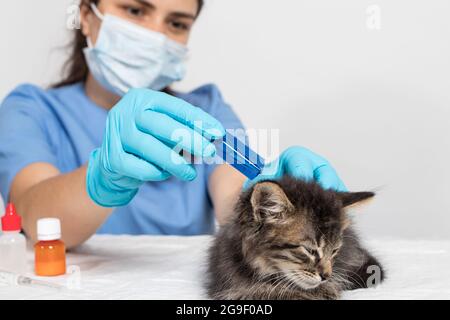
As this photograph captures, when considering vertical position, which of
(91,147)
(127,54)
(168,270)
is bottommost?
(168,270)

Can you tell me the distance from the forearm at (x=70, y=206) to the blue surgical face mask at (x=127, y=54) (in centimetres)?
49

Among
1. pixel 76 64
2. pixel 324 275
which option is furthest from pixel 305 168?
pixel 76 64

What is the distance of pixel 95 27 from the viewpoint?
6.24 feet

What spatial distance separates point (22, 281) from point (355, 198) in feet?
2.47

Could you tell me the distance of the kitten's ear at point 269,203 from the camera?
3.10 feet

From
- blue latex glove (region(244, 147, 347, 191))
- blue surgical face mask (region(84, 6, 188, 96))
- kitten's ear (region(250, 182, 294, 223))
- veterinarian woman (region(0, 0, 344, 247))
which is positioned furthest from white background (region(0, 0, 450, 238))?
kitten's ear (region(250, 182, 294, 223))

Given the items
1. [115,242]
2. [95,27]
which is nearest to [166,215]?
[115,242]

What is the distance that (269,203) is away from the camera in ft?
3.25

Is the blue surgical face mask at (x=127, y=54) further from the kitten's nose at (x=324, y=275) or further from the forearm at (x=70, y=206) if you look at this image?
the kitten's nose at (x=324, y=275)

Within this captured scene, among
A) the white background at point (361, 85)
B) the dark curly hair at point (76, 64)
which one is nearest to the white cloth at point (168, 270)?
the white background at point (361, 85)

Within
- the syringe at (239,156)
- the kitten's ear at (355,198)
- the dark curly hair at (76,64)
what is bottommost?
the kitten's ear at (355,198)

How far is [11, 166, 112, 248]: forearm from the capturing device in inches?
56.8

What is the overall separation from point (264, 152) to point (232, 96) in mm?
803

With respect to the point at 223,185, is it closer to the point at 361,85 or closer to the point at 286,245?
the point at 361,85
